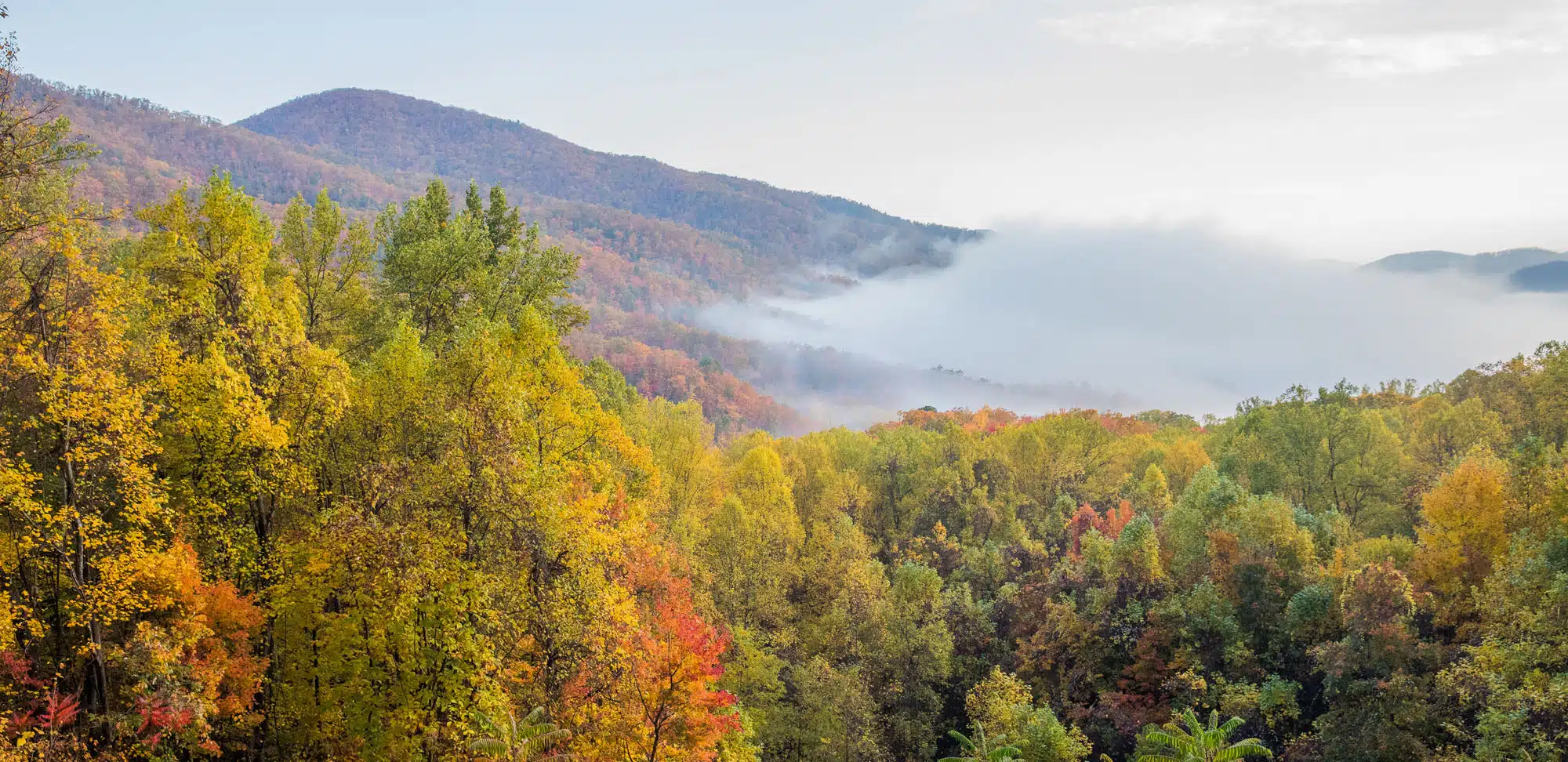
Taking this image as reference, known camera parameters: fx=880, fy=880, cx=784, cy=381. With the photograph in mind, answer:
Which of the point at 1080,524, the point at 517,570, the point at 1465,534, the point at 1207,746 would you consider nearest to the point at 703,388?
the point at 1080,524

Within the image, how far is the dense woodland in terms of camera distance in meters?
16.5

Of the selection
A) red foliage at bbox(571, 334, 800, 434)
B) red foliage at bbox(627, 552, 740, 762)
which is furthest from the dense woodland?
red foliage at bbox(571, 334, 800, 434)

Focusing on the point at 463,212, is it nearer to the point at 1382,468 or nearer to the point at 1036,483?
the point at 1036,483

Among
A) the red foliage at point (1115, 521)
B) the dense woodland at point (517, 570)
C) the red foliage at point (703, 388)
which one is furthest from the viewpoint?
the red foliage at point (703, 388)

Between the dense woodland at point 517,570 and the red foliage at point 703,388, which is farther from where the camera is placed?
the red foliage at point 703,388

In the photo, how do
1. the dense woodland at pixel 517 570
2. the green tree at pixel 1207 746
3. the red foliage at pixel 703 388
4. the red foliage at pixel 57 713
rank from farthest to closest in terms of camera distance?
the red foliage at pixel 703 388 → the green tree at pixel 1207 746 → the dense woodland at pixel 517 570 → the red foliage at pixel 57 713

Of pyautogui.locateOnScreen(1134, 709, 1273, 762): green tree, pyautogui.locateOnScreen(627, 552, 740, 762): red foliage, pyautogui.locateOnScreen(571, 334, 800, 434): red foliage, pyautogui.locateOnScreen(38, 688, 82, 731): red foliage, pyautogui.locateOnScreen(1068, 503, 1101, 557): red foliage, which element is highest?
pyautogui.locateOnScreen(38, 688, 82, 731): red foliage

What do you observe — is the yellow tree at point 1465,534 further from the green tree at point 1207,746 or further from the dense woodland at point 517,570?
the green tree at point 1207,746

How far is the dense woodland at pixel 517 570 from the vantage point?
1655 cm

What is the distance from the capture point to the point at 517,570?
1858cm

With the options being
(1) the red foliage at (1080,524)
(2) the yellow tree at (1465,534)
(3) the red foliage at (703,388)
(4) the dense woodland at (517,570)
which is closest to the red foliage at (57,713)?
(4) the dense woodland at (517,570)

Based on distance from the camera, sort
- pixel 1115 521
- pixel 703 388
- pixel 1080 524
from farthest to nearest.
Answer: pixel 703 388 < pixel 1080 524 < pixel 1115 521

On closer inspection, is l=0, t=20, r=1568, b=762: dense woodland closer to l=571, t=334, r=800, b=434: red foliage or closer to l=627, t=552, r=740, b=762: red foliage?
l=627, t=552, r=740, b=762: red foliage

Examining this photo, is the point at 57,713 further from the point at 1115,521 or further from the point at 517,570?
the point at 1115,521
